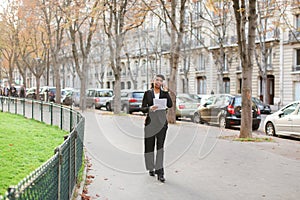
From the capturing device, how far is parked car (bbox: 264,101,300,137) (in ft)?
48.6

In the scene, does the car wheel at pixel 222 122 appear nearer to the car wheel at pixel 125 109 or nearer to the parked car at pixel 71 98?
the car wheel at pixel 125 109

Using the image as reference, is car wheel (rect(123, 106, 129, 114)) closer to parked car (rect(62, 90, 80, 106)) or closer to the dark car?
the dark car

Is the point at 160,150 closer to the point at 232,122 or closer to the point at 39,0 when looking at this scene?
the point at 232,122

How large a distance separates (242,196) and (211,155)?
157 inches

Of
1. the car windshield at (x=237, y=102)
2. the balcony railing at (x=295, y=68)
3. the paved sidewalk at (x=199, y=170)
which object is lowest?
the paved sidewalk at (x=199, y=170)

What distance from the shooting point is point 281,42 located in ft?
141

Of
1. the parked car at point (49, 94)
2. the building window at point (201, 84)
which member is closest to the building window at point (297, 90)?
the building window at point (201, 84)

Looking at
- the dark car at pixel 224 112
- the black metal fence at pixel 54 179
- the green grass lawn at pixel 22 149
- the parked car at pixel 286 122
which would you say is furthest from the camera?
the dark car at pixel 224 112

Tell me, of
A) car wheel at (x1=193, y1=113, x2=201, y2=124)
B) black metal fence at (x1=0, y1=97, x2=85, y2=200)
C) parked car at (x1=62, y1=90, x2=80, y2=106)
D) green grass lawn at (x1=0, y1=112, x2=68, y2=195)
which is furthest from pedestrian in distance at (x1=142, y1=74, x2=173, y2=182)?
parked car at (x1=62, y1=90, x2=80, y2=106)

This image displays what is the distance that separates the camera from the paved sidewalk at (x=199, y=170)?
697 centimetres

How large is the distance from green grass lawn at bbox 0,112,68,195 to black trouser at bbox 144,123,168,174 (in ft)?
7.33

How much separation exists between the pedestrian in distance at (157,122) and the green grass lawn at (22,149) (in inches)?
90.4

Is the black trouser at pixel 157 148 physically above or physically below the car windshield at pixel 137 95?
below

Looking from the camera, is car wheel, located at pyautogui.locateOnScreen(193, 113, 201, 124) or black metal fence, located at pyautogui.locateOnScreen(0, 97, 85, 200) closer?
black metal fence, located at pyautogui.locateOnScreen(0, 97, 85, 200)
